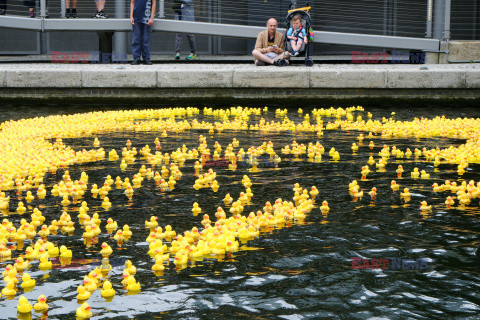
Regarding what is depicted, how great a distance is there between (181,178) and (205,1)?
49.4 feet

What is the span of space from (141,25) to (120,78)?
3549 mm

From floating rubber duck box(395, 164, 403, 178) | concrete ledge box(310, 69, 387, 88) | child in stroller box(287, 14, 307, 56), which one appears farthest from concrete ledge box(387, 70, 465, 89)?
floating rubber duck box(395, 164, 403, 178)

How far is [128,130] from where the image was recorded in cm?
1271

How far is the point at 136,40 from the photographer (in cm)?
1855

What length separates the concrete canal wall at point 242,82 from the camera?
15.0 metres

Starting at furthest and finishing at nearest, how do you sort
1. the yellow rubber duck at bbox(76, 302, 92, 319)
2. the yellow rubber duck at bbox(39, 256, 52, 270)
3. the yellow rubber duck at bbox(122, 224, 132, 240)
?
the yellow rubber duck at bbox(122, 224, 132, 240), the yellow rubber duck at bbox(39, 256, 52, 270), the yellow rubber duck at bbox(76, 302, 92, 319)

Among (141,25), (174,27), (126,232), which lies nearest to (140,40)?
(141,25)

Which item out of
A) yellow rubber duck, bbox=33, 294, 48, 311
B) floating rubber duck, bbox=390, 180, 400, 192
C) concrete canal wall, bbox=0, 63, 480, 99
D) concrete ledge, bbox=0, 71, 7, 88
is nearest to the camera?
yellow rubber duck, bbox=33, 294, 48, 311

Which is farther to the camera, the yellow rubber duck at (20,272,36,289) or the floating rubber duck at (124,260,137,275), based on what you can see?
the floating rubber duck at (124,260,137,275)

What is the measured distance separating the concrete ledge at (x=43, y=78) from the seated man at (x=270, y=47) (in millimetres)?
4391

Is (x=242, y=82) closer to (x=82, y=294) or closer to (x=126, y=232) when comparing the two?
(x=126, y=232)

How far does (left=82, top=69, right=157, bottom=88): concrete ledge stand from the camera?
15.2 meters

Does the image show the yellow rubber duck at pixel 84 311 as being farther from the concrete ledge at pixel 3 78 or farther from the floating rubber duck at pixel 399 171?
the concrete ledge at pixel 3 78

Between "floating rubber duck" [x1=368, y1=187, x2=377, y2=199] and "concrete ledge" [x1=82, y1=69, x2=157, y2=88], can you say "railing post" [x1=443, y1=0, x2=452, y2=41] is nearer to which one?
"concrete ledge" [x1=82, y1=69, x2=157, y2=88]
